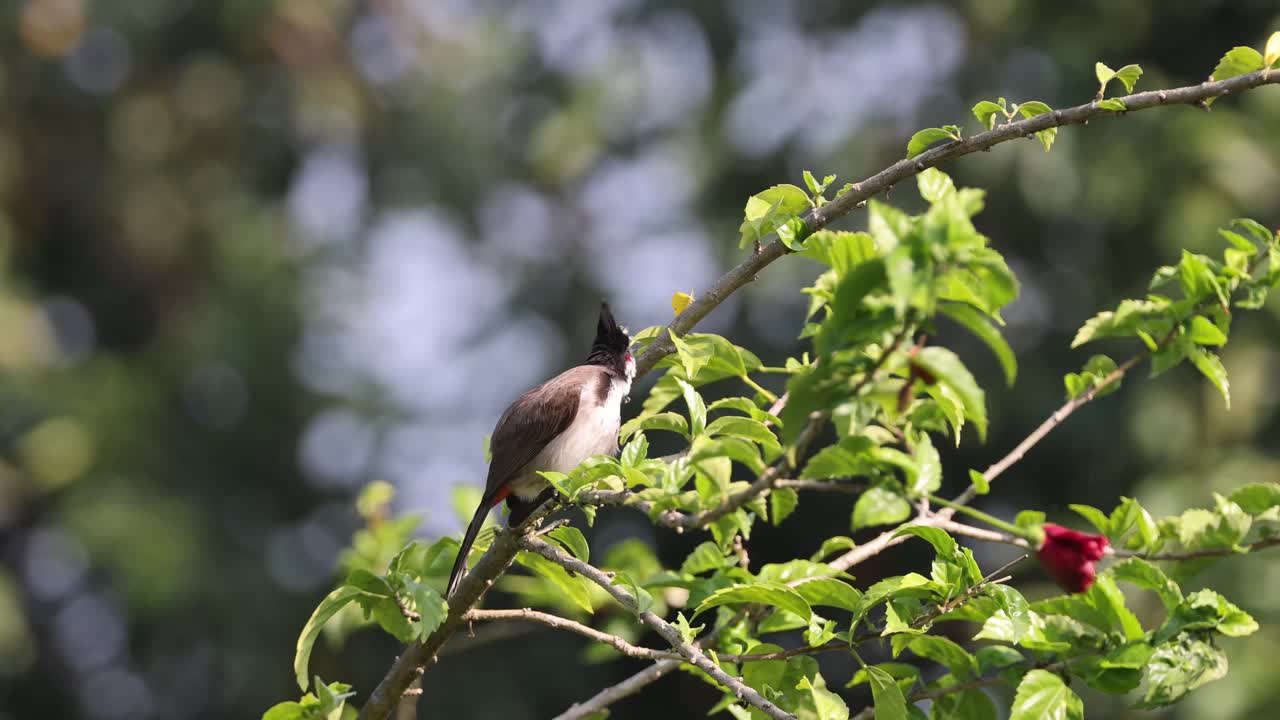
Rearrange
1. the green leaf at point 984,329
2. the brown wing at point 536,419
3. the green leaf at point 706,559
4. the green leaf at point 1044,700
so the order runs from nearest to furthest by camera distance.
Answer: the green leaf at point 984,329 → the green leaf at point 1044,700 → the green leaf at point 706,559 → the brown wing at point 536,419

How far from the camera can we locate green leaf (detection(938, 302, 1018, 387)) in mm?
1385

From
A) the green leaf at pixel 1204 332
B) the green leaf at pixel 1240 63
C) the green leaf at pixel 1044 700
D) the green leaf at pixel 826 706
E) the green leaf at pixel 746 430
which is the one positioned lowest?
the green leaf at pixel 1044 700

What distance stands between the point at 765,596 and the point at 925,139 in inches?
25.4

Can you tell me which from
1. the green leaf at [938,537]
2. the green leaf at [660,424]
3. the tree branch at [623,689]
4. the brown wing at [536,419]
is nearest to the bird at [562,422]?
the brown wing at [536,419]

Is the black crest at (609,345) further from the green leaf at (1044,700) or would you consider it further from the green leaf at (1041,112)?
the green leaf at (1044,700)

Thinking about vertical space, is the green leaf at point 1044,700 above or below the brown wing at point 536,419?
below

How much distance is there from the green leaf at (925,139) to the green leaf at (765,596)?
59 centimetres

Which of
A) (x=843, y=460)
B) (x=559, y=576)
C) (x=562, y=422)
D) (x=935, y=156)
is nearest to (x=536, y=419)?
(x=562, y=422)

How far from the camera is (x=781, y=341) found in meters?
8.99

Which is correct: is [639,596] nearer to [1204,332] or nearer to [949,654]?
[949,654]

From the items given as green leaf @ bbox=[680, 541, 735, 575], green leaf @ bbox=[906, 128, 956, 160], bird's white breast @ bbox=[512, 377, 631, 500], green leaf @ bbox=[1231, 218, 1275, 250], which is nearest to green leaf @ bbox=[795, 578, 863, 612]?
green leaf @ bbox=[680, 541, 735, 575]

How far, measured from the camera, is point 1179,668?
5.75 feet

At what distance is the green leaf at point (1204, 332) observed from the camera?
1827 mm

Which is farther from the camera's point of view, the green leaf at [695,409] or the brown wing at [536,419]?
the brown wing at [536,419]
